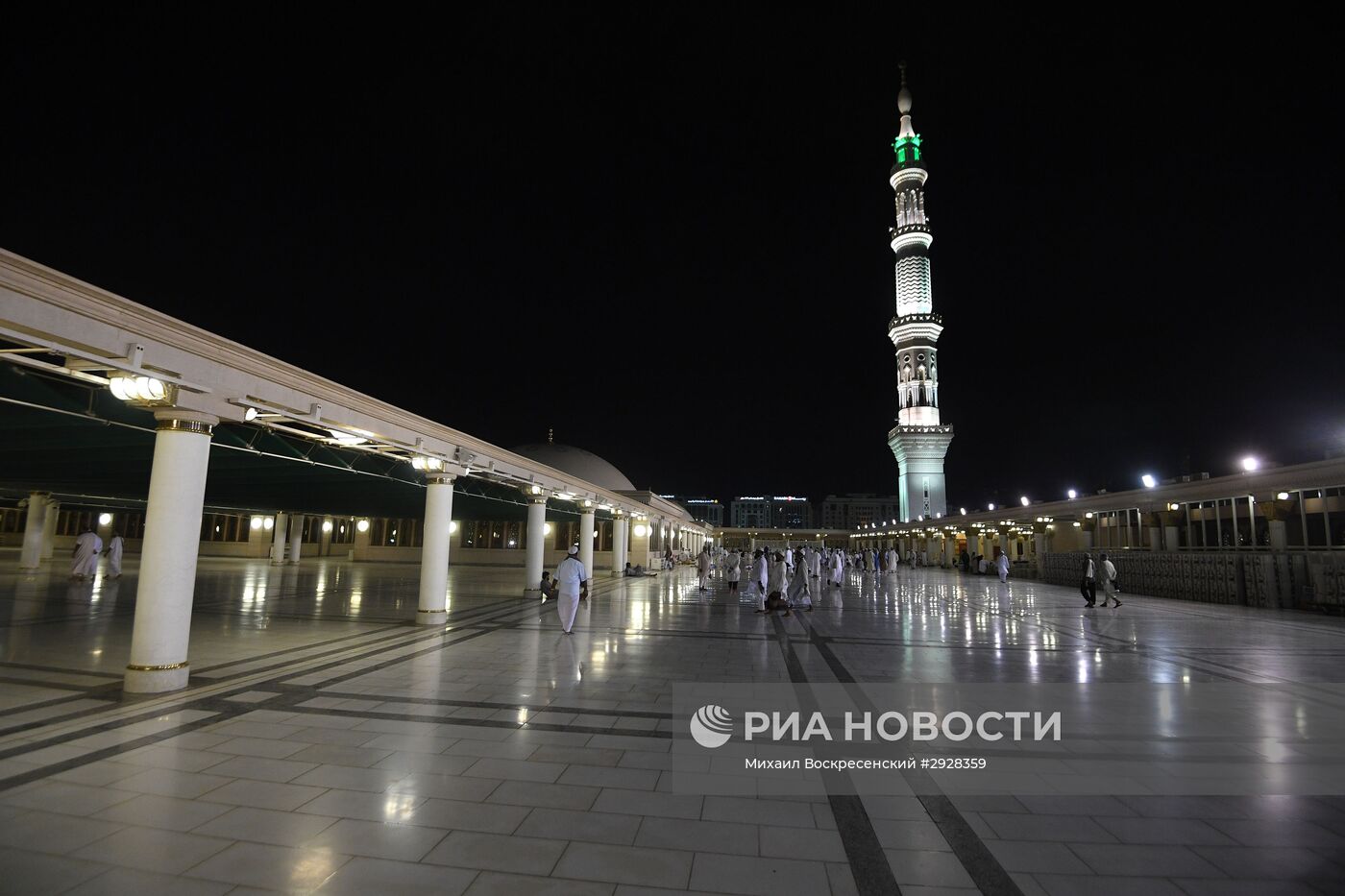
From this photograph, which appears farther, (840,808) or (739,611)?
(739,611)

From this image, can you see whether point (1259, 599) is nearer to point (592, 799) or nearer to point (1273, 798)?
point (1273, 798)

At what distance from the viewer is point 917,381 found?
78562 millimetres

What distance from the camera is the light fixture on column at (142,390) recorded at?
690cm

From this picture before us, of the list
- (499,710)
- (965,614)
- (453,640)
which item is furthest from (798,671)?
(965,614)

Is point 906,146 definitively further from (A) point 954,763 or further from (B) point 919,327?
(A) point 954,763

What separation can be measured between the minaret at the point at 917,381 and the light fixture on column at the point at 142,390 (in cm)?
7691

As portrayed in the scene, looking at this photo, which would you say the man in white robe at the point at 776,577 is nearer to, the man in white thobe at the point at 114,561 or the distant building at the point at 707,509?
the man in white thobe at the point at 114,561

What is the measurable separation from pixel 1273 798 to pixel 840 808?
3006 millimetres

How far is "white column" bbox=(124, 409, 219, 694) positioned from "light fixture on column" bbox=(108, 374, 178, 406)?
22 cm

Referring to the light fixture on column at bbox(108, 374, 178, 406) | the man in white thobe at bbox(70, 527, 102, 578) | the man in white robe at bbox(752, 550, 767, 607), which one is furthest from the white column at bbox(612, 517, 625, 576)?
the light fixture on column at bbox(108, 374, 178, 406)

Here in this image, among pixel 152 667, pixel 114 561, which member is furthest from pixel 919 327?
pixel 152 667

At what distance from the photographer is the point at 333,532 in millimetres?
45594

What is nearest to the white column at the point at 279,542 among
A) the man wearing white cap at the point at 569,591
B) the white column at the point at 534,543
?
Result: the white column at the point at 534,543

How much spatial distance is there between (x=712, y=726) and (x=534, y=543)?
14.4 meters
